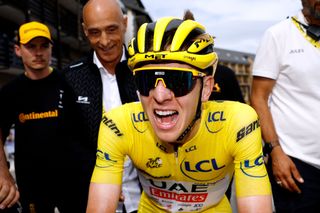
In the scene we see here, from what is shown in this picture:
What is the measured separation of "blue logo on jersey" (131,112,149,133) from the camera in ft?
6.97

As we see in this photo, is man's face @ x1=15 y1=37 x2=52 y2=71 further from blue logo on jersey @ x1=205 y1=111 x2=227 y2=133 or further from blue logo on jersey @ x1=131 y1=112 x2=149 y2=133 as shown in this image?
blue logo on jersey @ x1=205 y1=111 x2=227 y2=133

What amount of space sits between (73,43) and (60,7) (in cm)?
322

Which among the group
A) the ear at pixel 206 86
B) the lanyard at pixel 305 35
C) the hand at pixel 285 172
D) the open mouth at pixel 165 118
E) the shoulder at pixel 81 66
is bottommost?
the hand at pixel 285 172

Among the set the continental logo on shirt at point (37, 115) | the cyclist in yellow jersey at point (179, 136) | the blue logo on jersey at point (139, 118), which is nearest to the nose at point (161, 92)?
the cyclist in yellow jersey at point (179, 136)

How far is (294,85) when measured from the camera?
282 centimetres

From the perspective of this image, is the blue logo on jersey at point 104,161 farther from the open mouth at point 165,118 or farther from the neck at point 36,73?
the neck at point 36,73

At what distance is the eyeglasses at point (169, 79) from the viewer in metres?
1.76

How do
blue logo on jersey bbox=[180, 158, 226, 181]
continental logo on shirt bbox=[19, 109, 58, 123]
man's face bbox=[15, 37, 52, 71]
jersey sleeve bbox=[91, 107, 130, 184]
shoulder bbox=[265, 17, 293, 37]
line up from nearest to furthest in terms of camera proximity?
1. jersey sleeve bbox=[91, 107, 130, 184]
2. blue logo on jersey bbox=[180, 158, 226, 181]
3. shoulder bbox=[265, 17, 293, 37]
4. continental logo on shirt bbox=[19, 109, 58, 123]
5. man's face bbox=[15, 37, 52, 71]

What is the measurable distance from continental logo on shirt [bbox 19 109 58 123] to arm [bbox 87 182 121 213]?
2064 millimetres

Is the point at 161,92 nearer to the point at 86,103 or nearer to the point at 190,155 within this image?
the point at 190,155

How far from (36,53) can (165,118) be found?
293 centimetres

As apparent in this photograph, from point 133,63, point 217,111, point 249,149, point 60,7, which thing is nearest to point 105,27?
point 133,63

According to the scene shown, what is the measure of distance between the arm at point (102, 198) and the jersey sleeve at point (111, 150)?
1.3 inches

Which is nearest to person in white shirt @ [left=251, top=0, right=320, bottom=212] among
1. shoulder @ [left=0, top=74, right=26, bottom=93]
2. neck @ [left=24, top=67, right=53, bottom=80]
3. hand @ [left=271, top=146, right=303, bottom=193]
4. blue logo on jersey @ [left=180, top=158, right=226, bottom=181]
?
hand @ [left=271, top=146, right=303, bottom=193]
